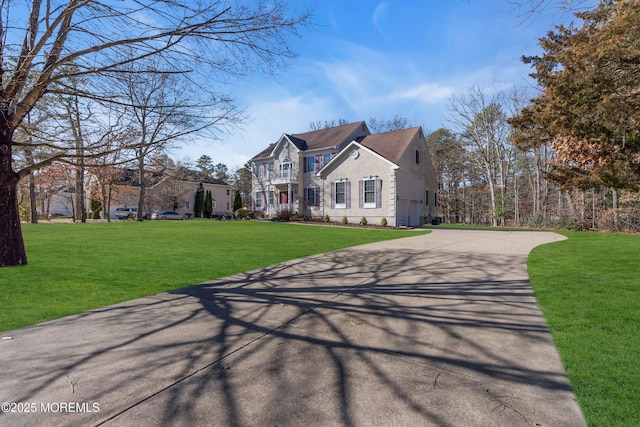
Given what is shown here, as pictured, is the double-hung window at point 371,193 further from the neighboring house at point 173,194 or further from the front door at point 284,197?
the neighboring house at point 173,194

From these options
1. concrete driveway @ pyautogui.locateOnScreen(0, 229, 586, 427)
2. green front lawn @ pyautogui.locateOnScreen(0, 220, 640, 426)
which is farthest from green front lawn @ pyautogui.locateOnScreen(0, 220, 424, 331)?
concrete driveway @ pyautogui.locateOnScreen(0, 229, 586, 427)

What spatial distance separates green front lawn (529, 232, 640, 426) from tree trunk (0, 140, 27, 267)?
9535mm

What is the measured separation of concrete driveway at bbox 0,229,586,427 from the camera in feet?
6.72

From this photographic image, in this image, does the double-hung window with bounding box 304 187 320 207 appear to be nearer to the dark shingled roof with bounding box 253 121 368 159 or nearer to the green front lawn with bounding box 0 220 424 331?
the dark shingled roof with bounding box 253 121 368 159

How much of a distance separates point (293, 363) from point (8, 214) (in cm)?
748

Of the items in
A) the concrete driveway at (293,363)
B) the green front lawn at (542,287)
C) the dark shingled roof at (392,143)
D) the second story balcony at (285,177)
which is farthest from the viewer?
the second story balcony at (285,177)

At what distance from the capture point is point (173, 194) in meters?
40.8

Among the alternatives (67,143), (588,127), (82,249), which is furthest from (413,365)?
(82,249)

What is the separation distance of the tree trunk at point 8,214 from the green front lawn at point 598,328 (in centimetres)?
953

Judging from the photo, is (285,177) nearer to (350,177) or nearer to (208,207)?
(350,177)

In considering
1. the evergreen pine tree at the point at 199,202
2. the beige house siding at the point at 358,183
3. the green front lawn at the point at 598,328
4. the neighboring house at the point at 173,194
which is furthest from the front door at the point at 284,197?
the green front lawn at the point at 598,328

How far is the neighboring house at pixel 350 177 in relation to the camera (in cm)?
2203

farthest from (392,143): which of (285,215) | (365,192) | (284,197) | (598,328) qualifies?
(598,328)

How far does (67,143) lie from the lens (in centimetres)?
652
